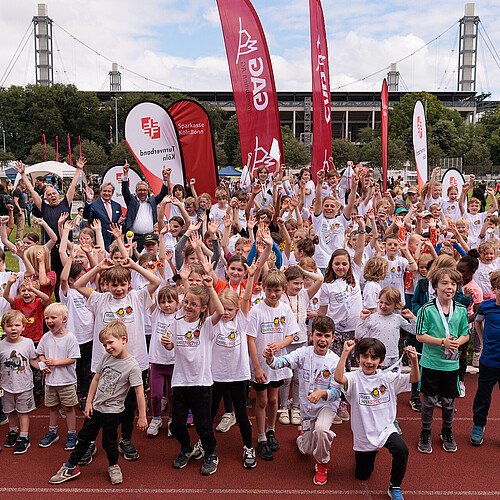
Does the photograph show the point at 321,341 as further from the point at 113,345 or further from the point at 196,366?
the point at 113,345

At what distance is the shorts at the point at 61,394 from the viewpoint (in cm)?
487

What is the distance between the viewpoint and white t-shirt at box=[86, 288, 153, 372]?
492 centimetres

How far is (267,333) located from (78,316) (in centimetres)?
197

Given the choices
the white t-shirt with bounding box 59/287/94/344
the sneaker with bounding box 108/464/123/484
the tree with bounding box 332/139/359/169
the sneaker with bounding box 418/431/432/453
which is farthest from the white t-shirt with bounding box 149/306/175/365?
the tree with bounding box 332/139/359/169

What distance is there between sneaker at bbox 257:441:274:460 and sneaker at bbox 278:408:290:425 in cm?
65

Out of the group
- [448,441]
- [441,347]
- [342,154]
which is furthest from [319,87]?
[342,154]

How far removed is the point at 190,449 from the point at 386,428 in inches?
66.6

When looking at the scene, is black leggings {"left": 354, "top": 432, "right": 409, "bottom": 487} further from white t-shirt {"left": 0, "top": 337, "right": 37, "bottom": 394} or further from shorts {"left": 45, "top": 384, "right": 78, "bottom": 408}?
white t-shirt {"left": 0, "top": 337, "right": 37, "bottom": 394}

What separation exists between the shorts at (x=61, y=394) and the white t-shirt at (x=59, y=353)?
0.14ft

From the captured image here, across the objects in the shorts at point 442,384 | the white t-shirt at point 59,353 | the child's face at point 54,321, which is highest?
the child's face at point 54,321

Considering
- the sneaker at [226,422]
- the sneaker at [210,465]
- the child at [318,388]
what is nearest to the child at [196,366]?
the sneaker at [210,465]

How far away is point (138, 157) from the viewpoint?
11.6 meters

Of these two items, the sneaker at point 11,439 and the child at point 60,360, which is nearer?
the child at point 60,360

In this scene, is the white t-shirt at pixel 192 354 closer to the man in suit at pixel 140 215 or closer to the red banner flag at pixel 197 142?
the man in suit at pixel 140 215
